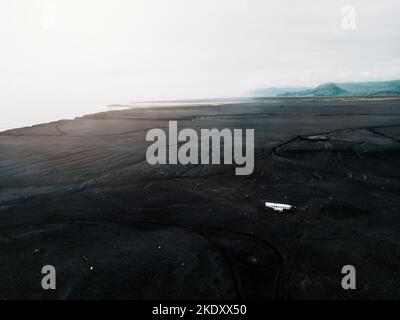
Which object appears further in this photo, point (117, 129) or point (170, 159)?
point (117, 129)

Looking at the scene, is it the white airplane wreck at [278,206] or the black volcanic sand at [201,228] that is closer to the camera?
the black volcanic sand at [201,228]

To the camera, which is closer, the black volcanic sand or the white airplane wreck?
the black volcanic sand

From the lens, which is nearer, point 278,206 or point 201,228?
point 201,228

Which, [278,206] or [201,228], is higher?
[278,206]

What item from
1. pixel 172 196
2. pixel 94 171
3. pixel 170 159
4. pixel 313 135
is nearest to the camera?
pixel 172 196

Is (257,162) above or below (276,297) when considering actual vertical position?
above
